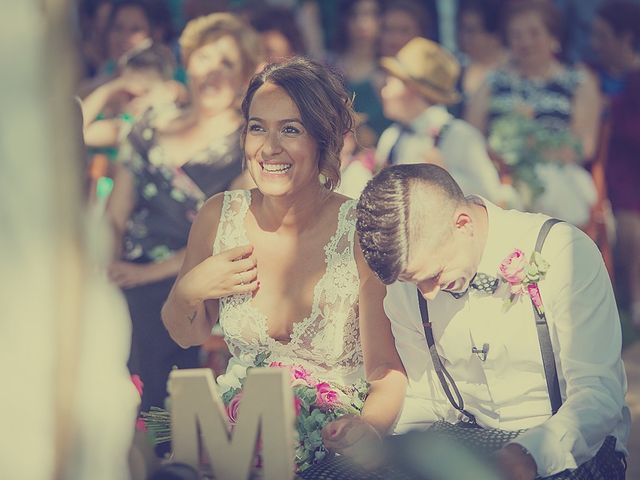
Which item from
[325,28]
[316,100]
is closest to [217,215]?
[316,100]

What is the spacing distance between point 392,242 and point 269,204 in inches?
28.7

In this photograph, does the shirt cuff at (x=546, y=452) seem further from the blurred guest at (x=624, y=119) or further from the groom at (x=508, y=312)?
the blurred guest at (x=624, y=119)

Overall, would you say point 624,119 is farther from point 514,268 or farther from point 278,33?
point 514,268

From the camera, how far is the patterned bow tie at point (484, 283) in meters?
3.23

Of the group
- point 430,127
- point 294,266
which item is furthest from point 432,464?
point 430,127

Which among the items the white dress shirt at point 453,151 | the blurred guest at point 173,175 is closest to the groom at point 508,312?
the blurred guest at point 173,175

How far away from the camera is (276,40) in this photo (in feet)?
22.6

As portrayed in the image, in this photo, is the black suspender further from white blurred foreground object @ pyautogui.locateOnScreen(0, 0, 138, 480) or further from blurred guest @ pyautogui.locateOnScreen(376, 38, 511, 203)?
blurred guest @ pyautogui.locateOnScreen(376, 38, 511, 203)

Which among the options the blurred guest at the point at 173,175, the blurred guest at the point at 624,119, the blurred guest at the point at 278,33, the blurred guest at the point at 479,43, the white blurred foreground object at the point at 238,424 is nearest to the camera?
the white blurred foreground object at the point at 238,424

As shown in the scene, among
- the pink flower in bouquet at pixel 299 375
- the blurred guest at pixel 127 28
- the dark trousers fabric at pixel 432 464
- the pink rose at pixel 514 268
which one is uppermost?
the blurred guest at pixel 127 28

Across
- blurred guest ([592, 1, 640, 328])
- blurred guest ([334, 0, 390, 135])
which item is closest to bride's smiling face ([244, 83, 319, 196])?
blurred guest ([334, 0, 390, 135])

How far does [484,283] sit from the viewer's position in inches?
128

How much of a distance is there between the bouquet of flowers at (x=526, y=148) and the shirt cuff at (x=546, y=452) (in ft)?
10.3

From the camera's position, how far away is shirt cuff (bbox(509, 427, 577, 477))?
2.97 m
